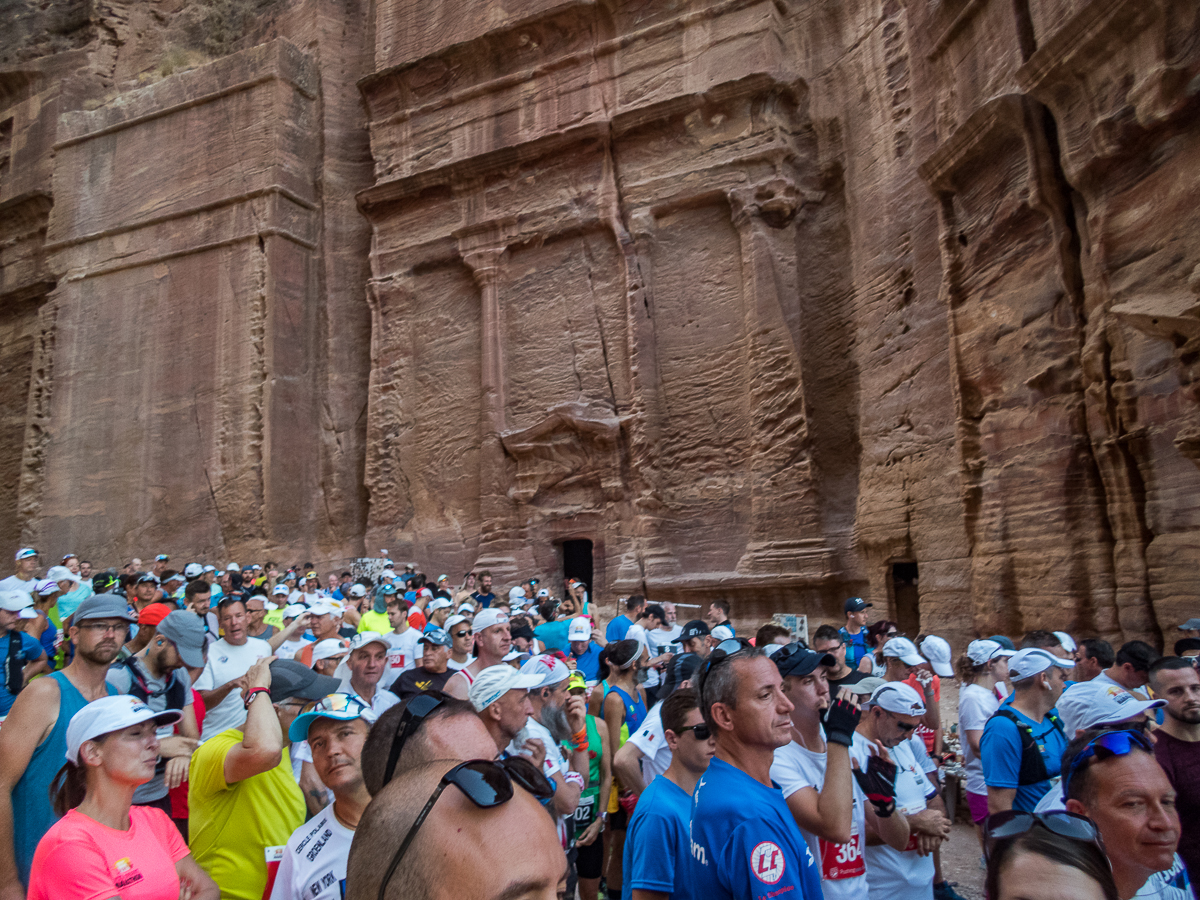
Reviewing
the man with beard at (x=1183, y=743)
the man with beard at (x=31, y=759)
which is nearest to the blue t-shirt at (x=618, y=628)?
the man with beard at (x=1183, y=743)

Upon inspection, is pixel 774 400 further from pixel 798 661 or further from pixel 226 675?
pixel 798 661

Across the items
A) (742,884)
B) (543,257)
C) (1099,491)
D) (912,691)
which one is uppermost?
(543,257)

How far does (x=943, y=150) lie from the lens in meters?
10.8

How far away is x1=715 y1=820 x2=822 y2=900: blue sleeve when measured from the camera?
2.46 metres

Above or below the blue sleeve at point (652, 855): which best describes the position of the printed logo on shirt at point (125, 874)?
above

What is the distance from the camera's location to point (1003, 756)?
13.5 ft

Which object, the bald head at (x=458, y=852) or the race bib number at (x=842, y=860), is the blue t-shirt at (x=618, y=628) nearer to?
the race bib number at (x=842, y=860)

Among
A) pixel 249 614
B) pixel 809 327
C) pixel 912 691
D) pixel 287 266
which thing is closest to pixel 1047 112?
pixel 809 327

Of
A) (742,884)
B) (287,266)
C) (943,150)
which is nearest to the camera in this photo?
(742,884)

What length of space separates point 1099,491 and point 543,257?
40.7 feet

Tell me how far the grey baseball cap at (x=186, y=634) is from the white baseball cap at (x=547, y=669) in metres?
1.97

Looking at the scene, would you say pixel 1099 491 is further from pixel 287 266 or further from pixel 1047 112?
pixel 287 266

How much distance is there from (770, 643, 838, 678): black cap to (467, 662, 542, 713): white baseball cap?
3.71 ft

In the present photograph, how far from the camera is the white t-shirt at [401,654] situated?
19.3 ft
